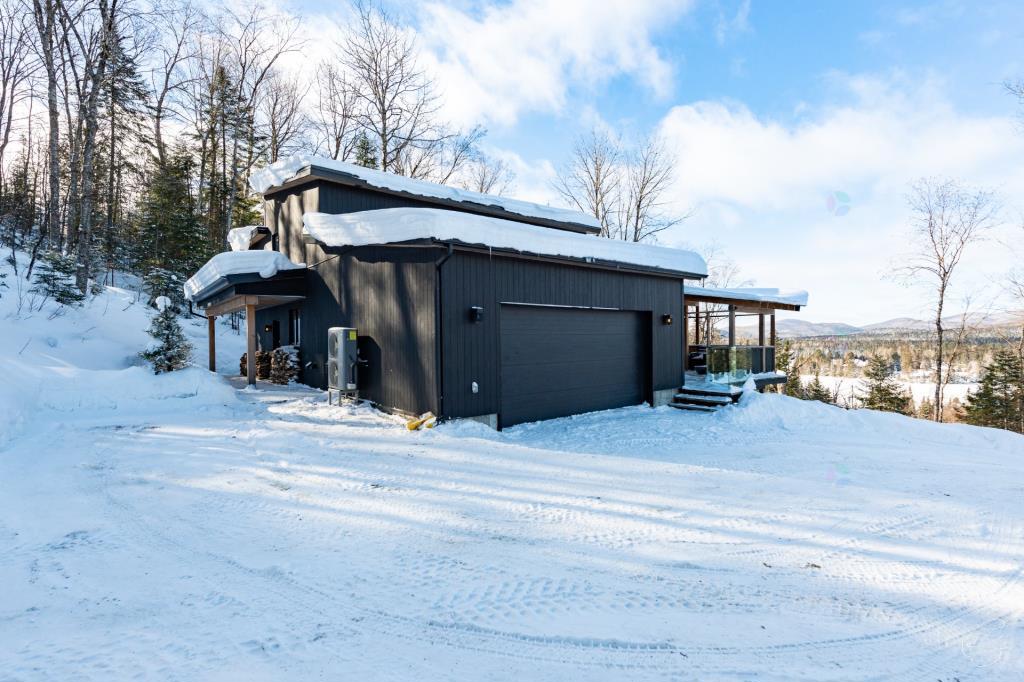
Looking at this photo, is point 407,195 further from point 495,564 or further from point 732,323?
point 495,564

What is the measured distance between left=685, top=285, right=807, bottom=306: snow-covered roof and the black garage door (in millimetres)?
3120

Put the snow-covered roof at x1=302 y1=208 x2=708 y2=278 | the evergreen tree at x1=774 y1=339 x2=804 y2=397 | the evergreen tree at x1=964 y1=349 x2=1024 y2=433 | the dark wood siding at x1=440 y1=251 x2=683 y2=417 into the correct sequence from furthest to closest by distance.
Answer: the evergreen tree at x1=774 y1=339 x2=804 y2=397, the evergreen tree at x1=964 y1=349 x2=1024 y2=433, the dark wood siding at x1=440 y1=251 x2=683 y2=417, the snow-covered roof at x1=302 y1=208 x2=708 y2=278

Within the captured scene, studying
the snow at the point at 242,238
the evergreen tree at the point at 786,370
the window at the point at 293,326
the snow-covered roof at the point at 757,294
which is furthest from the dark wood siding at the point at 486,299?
the evergreen tree at the point at 786,370

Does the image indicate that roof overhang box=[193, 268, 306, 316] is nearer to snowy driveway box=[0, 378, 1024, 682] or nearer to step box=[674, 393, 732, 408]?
snowy driveway box=[0, 378, 1024, 682]

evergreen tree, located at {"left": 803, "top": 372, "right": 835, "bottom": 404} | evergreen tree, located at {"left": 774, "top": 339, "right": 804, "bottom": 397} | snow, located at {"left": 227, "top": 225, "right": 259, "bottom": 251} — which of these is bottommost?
evergreen tree, located at {"left": 803, "top": 372, "right": 835, "bottom": 404}

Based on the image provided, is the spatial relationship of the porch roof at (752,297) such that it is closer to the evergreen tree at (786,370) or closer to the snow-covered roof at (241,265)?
the snow-covered roof at (241,265)

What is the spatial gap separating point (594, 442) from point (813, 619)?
4594mm

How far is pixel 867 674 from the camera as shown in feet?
7.15

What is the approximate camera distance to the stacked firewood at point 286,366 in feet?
39.5

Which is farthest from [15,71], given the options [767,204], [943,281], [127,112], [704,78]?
[943,281]

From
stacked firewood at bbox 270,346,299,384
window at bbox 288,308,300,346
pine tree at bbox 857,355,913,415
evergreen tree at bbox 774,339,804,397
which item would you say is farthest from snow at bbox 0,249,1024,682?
evergreen tree at bbox 774,339,804,397

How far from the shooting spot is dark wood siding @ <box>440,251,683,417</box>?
7.25 meters

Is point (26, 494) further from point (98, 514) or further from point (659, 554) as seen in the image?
point (659, 554)

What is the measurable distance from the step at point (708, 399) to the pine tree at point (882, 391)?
24627 mm
